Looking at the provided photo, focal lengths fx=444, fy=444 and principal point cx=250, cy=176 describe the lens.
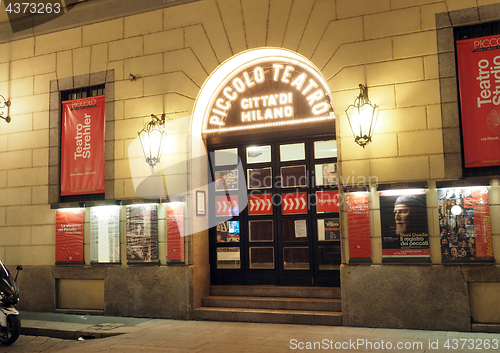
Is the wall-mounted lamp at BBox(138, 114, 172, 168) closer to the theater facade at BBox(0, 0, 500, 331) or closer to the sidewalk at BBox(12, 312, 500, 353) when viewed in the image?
the theater facade at BBox(0, 0, 500, 331)

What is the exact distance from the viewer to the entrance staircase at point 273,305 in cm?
861

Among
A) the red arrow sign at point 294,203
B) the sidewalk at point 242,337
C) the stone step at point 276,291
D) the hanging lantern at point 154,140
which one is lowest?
the sidewalk at point 242,337

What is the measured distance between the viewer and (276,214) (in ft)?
33.5

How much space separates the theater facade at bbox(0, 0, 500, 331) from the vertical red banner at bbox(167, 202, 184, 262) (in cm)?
5

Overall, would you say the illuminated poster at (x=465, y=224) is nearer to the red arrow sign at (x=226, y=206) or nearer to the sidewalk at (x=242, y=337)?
the sidewalk at (x=242, y=337)

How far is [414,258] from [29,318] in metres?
8.36

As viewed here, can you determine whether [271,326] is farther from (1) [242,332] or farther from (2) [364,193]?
(2) [364,193]

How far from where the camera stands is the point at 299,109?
31.9ft

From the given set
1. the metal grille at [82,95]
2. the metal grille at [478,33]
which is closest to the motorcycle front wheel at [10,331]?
the metal grille at [82,95]

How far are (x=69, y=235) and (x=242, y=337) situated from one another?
539 centimetres

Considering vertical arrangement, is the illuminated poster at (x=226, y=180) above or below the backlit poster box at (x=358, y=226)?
above

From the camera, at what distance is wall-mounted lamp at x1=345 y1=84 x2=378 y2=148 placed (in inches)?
325

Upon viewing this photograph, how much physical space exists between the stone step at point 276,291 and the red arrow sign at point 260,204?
1.71 m

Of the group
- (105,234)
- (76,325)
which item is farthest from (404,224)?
(76,325)
